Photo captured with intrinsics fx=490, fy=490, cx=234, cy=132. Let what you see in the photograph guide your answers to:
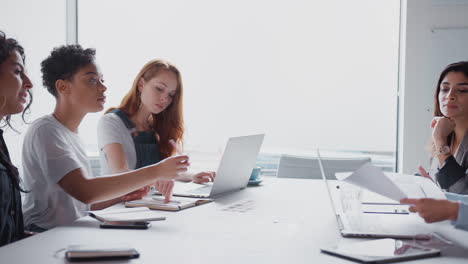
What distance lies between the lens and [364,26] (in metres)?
4.13

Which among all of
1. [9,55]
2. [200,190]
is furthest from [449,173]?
[9,55]

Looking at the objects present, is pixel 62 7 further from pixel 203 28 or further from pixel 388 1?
pixel 388 1

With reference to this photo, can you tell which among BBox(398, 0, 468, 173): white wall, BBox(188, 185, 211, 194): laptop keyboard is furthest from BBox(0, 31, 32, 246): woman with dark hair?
BBox(398, 0, 468, 173): white wall

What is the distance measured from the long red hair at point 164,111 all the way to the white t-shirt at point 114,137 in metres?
0.16

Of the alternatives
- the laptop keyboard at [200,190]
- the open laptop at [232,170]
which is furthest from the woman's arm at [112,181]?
the laptop keyboard at [200,190]

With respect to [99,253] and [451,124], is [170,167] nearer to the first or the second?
[99,253]

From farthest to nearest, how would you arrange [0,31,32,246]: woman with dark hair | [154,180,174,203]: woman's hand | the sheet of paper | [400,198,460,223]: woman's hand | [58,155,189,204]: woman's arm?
[154,180,174,203]: woman's hand < [58,155,189,204]: woman's arm < [0,31,32,246]: woman with dark hair < [400,198,460,223]: woman's hand < the sheet of paper

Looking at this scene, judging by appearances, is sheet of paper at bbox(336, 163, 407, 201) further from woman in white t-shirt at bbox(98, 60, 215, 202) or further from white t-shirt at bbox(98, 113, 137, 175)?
white t-shirt at bbox(98, 113, 137, 175)

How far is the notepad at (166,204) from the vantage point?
5.99ft

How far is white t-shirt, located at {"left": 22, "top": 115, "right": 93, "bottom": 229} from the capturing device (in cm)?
184

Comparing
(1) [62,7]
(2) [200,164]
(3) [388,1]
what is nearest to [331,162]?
(2) [200,164]

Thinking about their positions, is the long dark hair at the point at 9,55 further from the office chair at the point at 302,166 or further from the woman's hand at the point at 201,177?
the office chair at the point at 302,166

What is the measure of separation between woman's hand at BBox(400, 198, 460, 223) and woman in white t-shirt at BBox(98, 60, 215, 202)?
1.26 meters

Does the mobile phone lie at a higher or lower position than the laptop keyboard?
higher
